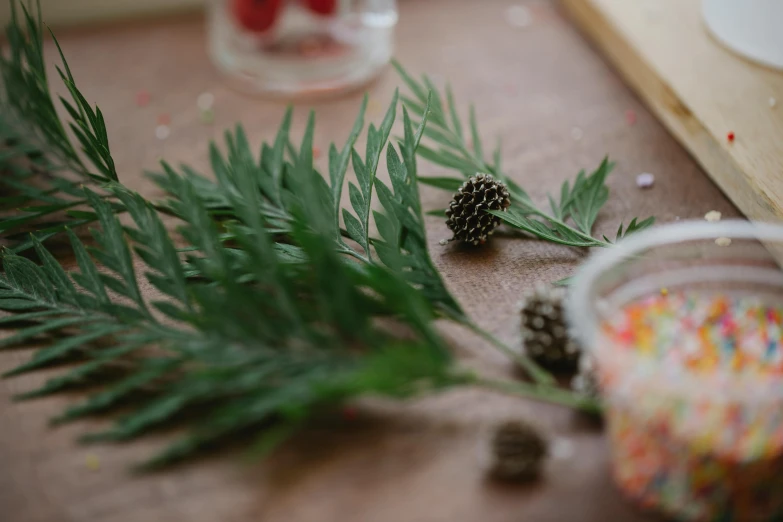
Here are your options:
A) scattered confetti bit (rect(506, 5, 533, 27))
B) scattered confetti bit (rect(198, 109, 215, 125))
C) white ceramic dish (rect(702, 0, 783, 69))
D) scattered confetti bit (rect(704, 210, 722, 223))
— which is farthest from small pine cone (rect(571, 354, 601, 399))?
scattered confetti bit (rect(506, 5, 533, 27))

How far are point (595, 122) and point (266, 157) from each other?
0.33 metres

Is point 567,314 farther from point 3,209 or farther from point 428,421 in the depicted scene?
point 3,209

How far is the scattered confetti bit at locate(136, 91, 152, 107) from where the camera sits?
2.53ft

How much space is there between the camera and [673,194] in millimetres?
616

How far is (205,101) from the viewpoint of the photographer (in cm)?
78

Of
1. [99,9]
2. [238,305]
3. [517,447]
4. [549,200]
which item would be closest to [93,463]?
[238,305]

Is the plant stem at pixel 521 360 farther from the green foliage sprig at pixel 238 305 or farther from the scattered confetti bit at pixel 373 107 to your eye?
the scattered confetti bit at pixel 373 107

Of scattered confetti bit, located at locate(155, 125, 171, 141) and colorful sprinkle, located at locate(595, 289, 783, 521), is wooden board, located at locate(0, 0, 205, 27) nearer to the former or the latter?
scattered confetti bit, located at locate(155, 125, 171, 141)

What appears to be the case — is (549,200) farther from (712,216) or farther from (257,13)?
(257,13)

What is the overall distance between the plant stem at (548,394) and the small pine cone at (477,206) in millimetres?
153

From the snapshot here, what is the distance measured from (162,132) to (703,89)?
0.50 meters

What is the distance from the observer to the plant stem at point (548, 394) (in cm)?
40

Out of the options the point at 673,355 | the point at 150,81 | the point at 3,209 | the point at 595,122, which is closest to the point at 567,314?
the point at 673,355

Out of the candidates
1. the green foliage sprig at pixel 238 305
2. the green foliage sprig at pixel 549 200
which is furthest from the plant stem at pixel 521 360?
the green foliage sprig at pixel 549 200
